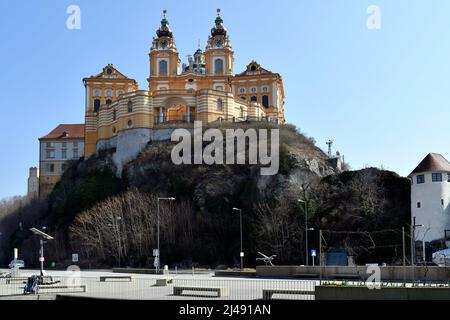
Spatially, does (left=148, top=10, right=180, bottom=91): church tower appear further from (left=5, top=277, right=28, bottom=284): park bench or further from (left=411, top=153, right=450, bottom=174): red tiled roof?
(left=5, top=277, right=28, bottom=284): park bench

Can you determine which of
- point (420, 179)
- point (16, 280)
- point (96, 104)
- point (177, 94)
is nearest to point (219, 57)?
point (177, 94)

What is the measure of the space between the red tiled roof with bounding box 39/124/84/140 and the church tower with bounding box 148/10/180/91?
29.2 meters

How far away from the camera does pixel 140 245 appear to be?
7831 cm

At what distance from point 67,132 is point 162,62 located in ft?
109

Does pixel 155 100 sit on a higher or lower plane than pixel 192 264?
higher

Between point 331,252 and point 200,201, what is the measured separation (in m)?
21.1

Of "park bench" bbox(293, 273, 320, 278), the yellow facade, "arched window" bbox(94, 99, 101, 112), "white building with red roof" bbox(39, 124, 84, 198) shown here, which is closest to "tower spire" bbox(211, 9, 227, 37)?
the yellow facade

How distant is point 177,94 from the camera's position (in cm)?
9600

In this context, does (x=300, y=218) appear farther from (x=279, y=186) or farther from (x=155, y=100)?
(x=155, y=100)

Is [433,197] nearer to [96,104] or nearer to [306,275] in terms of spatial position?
[306,275]

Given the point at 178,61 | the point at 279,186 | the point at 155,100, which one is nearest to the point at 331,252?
the point at 279,186

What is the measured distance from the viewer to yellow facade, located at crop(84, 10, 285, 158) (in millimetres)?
94875

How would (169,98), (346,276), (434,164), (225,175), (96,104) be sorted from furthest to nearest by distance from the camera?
(96,104) < (169,98) < (225,175) < (434,164) < (346,276)

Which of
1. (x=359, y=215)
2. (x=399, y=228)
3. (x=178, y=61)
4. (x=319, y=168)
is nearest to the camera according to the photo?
(x=399, y=228)
